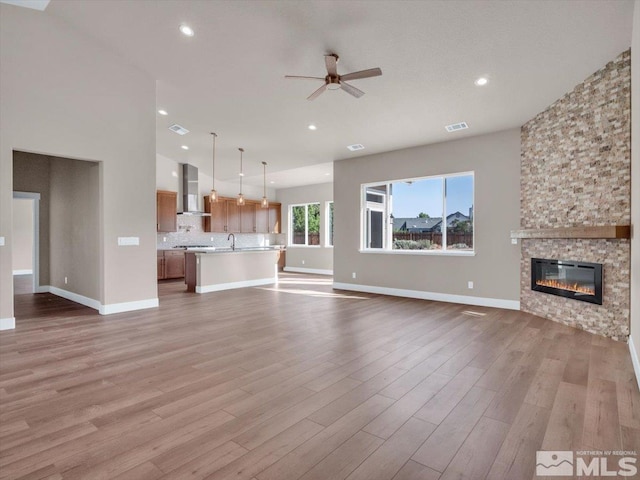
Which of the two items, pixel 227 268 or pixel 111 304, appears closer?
pixel 111 304

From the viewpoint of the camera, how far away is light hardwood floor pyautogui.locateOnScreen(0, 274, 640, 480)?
181 centimetres

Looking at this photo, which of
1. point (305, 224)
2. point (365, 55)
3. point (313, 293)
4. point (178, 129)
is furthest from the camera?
point (305, 224)

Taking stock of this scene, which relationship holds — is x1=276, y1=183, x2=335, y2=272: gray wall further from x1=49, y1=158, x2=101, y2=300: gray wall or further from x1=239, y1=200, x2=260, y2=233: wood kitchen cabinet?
x1=49, y1=158, x2=101, y2=300: gray wall

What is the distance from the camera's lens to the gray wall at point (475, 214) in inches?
227

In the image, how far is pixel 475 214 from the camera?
6105mm

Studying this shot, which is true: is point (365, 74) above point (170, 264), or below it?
above

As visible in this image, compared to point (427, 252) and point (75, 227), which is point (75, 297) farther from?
point (427, 252)

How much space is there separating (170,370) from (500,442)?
8.50ft

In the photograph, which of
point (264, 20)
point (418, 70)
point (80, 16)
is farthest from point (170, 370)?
point (80, 16)

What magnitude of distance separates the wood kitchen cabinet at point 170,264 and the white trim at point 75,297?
2.51 meters

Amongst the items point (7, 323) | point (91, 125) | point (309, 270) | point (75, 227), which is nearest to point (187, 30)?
point (91, 125)

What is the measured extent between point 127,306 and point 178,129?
358cm

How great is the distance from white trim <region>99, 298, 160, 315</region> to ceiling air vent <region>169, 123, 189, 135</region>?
11.0 ft

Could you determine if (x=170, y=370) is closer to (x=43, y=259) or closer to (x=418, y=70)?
(x=418, y=70)
